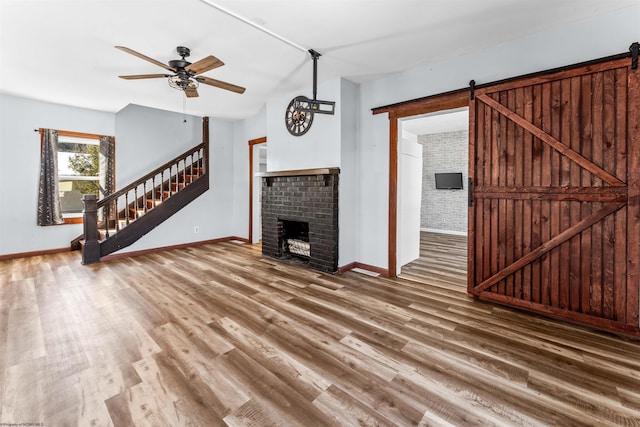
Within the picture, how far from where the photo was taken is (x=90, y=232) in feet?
15.6

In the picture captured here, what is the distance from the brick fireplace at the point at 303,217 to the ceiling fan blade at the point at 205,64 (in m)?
1.88

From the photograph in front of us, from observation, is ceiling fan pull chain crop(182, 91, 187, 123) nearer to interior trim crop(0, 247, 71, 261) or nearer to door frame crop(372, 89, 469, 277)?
door frame crop(372, 89, 469, 277)

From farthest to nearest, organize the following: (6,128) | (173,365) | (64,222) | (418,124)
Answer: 1. (418,124)
2. (64,222)
3. (6,128)
4. (173,365)

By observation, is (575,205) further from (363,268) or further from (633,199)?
(363,268)

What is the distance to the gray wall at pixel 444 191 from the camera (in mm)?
7848

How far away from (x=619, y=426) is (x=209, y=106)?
645cm

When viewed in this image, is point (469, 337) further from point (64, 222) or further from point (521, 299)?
point (64, 222)

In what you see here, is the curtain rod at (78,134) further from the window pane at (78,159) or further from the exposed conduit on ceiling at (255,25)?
the exposed conduit on ceiling at (255,25)

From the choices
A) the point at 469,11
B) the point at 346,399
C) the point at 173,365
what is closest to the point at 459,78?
the point at 469,11

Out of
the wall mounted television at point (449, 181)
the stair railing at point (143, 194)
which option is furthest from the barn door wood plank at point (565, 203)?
the stair railing at point (143, 194)

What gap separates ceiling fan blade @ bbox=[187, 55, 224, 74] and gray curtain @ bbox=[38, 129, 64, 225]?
4.04 m

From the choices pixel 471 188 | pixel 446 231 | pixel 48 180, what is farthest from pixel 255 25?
pixel 446 231

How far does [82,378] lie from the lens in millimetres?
1882

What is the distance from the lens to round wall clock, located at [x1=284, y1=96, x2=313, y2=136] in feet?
14.8
